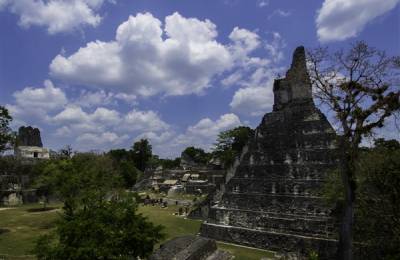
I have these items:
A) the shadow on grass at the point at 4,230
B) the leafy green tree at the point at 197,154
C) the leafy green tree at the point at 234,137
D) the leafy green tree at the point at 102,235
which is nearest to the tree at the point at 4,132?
the shadow on grass at the point at 4,230

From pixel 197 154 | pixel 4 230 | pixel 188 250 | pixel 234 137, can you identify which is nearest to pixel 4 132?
pixel 4 230

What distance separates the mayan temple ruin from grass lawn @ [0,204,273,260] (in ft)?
4.53

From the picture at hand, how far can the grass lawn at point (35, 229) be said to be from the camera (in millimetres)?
17391

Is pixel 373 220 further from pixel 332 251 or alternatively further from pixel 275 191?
pixel 275 191

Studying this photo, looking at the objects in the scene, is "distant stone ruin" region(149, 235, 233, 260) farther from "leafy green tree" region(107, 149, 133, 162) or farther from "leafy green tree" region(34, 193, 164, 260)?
"leafy green tree" region(107, 149, 133, 162)

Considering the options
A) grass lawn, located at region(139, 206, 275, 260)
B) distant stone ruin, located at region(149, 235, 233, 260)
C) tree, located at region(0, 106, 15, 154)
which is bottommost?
grass lawn, located at region(139, 206, 275, 260)

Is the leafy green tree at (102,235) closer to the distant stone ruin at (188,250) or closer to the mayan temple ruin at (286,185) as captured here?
the distant stone ruin at (188,250)

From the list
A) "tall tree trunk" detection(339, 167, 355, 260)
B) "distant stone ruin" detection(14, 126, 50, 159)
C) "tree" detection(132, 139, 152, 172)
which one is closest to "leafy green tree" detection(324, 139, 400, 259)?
"tall tree trunk" detection(339, 167, 355, 260)

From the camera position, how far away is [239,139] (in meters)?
72.2

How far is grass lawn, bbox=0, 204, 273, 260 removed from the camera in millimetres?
17391

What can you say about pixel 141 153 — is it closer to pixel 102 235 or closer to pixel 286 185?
pixel 286 185

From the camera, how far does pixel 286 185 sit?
18469 mm

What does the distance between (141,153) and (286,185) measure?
71.0 meters

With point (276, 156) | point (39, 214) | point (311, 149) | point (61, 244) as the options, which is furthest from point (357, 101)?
point (39, 214)
